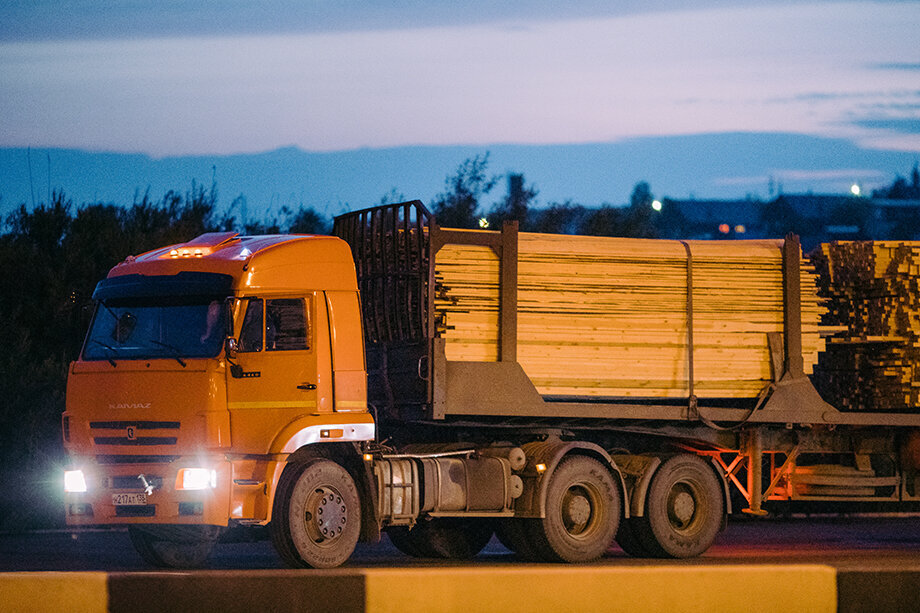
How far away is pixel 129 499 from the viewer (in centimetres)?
1340

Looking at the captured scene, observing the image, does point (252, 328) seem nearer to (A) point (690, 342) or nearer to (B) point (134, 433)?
(B) point (134, 433)

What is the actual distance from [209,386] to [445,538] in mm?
4779

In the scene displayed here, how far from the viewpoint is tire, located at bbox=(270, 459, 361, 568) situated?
1353 cm

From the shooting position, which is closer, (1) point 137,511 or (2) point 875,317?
(1) point 137,511

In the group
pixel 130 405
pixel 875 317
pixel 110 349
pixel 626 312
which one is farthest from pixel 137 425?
pixel 875 317

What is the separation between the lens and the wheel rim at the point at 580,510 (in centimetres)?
1598

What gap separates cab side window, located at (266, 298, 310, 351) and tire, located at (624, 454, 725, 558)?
15.5ft

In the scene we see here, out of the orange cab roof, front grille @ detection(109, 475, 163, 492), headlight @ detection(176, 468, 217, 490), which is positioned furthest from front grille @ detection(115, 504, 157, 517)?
the orange cab roof

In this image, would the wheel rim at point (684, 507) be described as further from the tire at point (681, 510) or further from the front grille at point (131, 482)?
the front grille at point (131, 482)

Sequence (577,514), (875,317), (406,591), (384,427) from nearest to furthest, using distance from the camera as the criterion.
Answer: (406,591) → (577,514) → (384,427) → (875,317)

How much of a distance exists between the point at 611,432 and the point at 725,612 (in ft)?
23.7

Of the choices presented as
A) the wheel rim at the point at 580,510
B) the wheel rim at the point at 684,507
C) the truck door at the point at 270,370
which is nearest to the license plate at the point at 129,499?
Answer: the truck door at the point at 270,370

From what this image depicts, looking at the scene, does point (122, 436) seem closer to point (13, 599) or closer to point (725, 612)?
point (13, 599)

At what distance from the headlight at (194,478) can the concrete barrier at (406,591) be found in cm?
367
